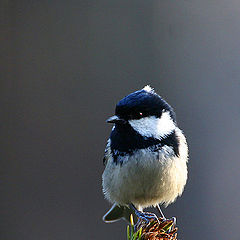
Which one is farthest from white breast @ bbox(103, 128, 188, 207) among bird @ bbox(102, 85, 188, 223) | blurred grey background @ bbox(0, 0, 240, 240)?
blurred grey background @ bbox(0, 0, 240, 240)

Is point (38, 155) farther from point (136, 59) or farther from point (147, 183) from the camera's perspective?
point (147, 183)

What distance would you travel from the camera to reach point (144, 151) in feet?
5.21

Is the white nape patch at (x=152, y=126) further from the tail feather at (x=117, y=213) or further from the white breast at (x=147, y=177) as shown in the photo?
the tail feather at (x=117, y=213)

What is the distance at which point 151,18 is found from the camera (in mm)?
3182

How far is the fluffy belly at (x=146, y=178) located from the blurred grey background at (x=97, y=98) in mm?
888

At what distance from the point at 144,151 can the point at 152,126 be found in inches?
3.9

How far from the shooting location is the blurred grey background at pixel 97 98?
2.63 m

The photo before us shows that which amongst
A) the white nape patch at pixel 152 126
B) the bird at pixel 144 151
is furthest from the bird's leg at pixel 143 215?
the white nape patch at pixel 152 126

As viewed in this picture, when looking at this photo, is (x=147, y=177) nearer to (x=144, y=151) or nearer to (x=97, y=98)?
(x=144, y=151)

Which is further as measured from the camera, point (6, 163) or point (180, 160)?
point (6, 163)

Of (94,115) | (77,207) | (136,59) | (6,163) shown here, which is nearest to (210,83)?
(136,59)

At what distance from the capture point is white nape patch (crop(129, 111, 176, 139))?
1.58 m

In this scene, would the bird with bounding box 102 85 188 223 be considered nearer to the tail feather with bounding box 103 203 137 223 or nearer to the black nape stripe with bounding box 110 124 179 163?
the black nape stripe with bounding box 110 124 179 163

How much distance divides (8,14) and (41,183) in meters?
1.24
